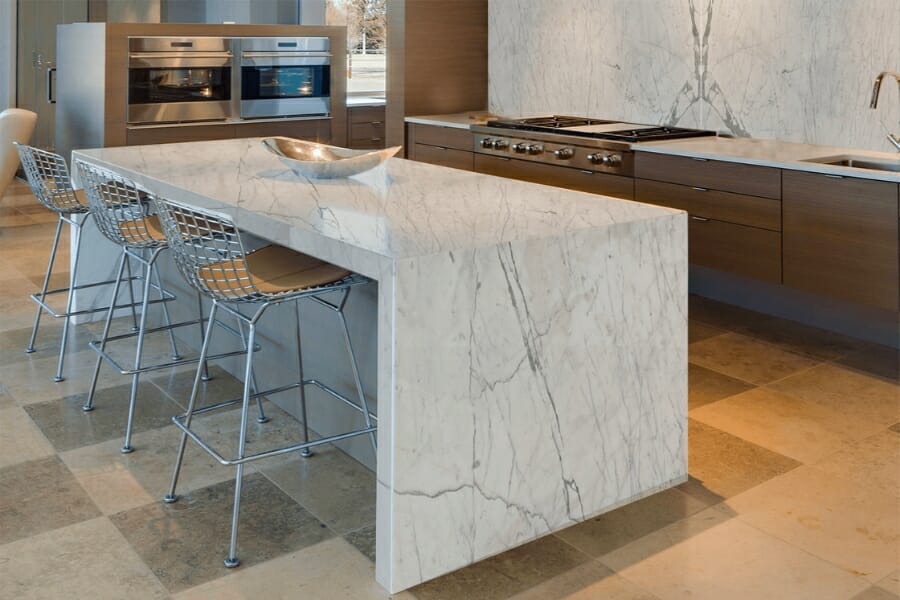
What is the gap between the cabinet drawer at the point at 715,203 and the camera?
14.1 feet

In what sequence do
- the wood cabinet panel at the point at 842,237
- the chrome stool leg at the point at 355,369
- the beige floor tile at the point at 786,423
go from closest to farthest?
the chrome stool leg at the point at 355,369 < the beige floor tile at the point at 786,423 < the wood cabinet panel at the point at 842,237

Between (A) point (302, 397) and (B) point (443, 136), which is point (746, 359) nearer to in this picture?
(A) point (302, 397)

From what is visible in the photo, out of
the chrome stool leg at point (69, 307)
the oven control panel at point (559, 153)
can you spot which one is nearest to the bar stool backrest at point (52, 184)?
the chrome stool leg at point (69, 307)

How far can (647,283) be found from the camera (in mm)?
2875

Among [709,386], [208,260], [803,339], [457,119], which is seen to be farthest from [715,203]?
[208,260]

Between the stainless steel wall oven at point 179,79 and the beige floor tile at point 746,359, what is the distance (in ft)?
15.6

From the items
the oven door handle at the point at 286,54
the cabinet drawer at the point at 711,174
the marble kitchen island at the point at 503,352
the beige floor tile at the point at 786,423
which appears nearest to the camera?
the marble kitchen island at the point at 503,352

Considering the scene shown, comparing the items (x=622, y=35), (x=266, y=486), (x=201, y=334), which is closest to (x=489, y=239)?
(x=266, y=486)

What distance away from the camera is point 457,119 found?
6348 mm

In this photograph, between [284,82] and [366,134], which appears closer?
[284,82]

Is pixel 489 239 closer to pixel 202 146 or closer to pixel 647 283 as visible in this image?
pixel 647 283

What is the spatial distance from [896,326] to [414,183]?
2383 mm

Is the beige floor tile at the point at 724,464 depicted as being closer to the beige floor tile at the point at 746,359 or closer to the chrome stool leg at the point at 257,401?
the beige floor tile at the point at 746,359

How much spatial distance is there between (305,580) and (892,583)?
5.01 feet
